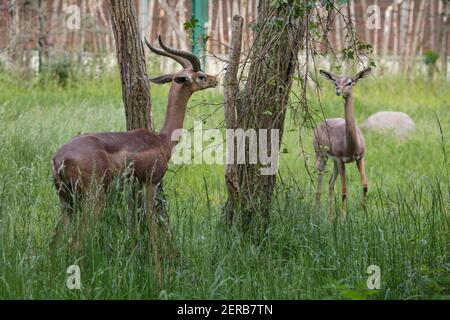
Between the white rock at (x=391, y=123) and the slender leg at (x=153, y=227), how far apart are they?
22.7ft

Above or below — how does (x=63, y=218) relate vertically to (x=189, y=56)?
below

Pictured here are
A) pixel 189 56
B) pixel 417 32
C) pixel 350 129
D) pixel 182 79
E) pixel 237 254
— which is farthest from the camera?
pixel 417 32

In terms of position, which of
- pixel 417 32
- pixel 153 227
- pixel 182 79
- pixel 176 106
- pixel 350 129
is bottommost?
pixel 153 227

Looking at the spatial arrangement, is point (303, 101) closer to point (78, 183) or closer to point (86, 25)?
point (78, 183)

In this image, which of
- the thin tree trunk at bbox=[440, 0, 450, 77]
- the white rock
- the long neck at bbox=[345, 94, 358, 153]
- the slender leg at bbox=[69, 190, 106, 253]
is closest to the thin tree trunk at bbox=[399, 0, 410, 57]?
the thin tree trunk at bbox=[440, 0, 450, 77]

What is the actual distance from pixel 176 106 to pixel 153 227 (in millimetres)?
1457

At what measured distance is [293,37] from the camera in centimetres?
656

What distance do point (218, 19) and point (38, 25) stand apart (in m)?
4.74

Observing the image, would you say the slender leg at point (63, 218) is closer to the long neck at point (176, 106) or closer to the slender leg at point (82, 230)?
the slender leg at point (82, 230)

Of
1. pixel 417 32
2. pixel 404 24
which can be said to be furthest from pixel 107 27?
pixel 417 32

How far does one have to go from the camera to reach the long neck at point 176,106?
22.8 ft

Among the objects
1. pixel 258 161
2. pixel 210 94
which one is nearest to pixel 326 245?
pixel 258 161

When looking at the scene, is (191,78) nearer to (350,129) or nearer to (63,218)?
(63,218)

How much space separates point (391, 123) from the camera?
12.8 metres
